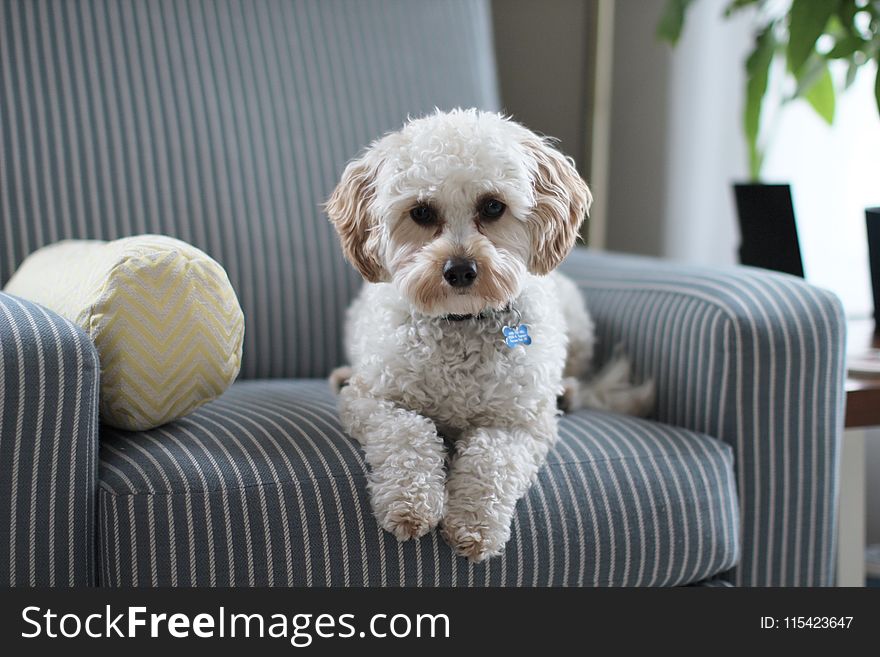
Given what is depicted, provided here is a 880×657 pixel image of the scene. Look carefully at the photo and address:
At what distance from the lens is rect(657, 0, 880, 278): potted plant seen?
182cm

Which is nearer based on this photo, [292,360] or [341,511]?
[341,511]

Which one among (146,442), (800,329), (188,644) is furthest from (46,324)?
(800,329)

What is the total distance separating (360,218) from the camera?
1309mm

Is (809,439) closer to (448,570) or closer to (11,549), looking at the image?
(448,570)

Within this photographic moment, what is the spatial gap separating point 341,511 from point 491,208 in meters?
0.44

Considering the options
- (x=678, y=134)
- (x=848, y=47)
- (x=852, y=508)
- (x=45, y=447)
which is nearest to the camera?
(x=45, y=447)

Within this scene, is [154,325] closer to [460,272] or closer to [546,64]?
[460,272]

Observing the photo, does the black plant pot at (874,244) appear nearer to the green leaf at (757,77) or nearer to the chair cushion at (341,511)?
the green leaf at (757,77)

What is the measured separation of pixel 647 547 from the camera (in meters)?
1.33

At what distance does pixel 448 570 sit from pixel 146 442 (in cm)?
43

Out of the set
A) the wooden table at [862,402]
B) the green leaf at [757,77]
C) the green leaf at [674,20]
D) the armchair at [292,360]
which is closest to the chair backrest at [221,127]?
the armchair at [292,360]

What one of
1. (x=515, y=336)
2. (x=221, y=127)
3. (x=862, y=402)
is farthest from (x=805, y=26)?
(x=221, y=127)

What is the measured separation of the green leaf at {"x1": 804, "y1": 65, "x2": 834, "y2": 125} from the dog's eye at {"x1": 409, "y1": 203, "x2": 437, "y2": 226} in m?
1.16

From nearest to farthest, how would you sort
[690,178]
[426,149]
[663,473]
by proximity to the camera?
[426,149], [663,473], [690,178]
